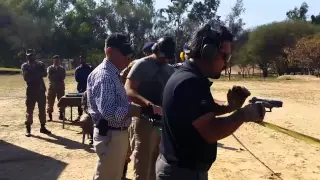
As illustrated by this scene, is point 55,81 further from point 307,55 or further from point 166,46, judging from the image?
point 307,55

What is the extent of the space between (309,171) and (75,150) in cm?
426

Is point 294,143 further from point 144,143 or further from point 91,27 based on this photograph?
point 91,27

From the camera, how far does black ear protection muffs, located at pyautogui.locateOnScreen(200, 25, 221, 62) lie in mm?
2727

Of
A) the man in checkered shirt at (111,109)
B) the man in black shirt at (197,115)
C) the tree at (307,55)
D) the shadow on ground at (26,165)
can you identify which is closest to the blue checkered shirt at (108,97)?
the man in checkered shirt at (111,109)

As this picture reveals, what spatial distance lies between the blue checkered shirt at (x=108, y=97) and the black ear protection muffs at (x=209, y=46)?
1.22 meters

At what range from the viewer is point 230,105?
3.18 metres

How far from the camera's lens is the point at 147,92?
4.92 metres

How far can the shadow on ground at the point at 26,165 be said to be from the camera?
677 centimetres

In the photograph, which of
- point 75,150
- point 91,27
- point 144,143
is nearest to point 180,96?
point 144,143

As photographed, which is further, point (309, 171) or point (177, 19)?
point (177, 19)

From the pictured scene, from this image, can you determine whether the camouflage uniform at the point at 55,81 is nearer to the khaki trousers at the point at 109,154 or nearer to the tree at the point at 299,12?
the khaki trousers at the point at 109,154

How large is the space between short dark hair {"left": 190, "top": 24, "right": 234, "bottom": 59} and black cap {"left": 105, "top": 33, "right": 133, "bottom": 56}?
1.25 meters

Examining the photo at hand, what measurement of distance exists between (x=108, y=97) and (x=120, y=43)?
0.56m

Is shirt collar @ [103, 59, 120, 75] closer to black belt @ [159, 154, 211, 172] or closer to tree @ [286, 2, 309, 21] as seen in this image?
black belt @ [159, 154, 211, 172]
